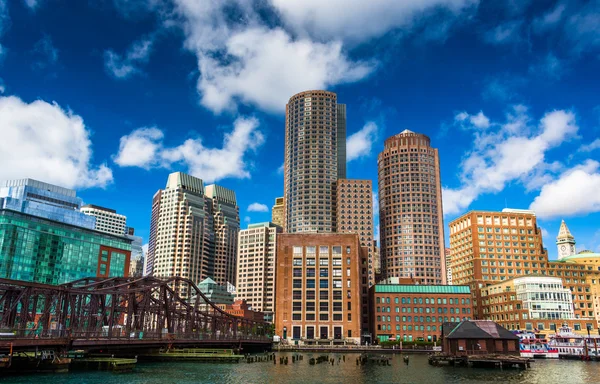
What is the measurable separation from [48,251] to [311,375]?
5257 inches

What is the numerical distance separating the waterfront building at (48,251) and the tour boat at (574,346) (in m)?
151

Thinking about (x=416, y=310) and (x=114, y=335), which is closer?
(x=114, y=335)

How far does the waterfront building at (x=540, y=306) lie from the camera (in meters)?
157

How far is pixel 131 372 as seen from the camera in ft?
254

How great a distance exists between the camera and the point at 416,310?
168250 millimetres

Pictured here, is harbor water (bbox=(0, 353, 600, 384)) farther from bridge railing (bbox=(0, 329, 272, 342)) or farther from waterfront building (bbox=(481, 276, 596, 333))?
waterfront building (bbox=(481, 276, 596, 333))

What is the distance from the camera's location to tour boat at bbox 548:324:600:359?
117m

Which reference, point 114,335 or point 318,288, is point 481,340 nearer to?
point 114,335

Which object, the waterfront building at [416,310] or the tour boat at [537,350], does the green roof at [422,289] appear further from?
the tour boat at [537,350]

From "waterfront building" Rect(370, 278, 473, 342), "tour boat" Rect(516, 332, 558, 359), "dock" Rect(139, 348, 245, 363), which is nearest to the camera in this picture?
"dock" Rect(139, 348, 245, 363)

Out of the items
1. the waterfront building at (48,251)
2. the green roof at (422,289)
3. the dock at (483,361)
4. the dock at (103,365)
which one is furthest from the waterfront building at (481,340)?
the waterfront building at (48,251)

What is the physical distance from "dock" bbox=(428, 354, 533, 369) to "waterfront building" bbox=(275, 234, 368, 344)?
64.3 m

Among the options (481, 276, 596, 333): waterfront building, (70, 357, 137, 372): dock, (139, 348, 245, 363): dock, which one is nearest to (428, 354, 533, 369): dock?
(139, 348, 245, 363): dock

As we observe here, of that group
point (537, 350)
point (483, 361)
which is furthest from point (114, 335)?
point (537, 350)
